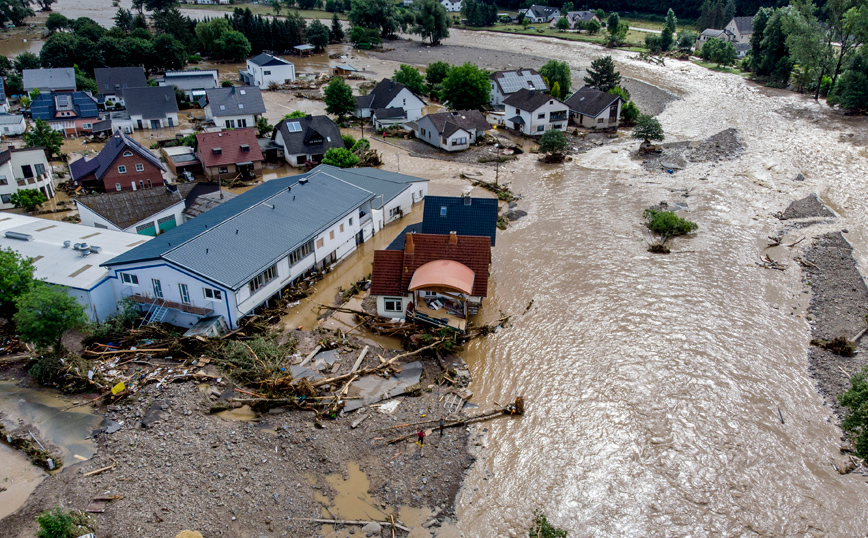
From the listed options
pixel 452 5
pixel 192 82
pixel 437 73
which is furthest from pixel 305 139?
pixel 452 5

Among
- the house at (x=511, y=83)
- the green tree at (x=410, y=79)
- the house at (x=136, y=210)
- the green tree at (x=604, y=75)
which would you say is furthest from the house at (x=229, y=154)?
the green tree at (x=604, y=75)

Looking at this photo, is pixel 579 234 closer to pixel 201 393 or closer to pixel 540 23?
pixel 201 393

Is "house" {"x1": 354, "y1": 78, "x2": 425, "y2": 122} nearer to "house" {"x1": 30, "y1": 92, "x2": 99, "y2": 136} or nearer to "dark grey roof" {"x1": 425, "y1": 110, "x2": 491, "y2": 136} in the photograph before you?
"dark grey roof" {"x1": 425, "y1": 110, "x2": 491, "y2": 136}

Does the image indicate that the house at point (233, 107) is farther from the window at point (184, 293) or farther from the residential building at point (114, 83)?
the window at point (184, 293)

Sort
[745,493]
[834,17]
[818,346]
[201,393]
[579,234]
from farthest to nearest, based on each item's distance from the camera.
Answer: [834,17] → [579,234] → [818,346] → [201,393] → [745,493]

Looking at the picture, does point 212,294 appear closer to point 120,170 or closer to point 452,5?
point 120,170

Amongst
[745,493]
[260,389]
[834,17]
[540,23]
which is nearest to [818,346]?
[745,493]
